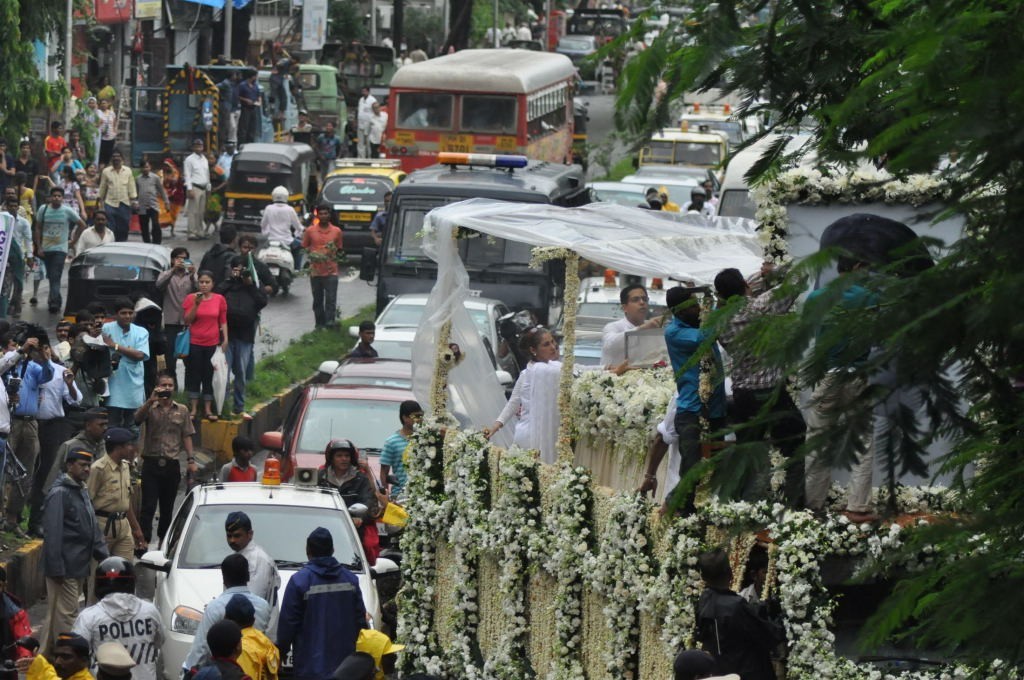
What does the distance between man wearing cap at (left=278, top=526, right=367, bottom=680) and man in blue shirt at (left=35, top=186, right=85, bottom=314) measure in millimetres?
13676

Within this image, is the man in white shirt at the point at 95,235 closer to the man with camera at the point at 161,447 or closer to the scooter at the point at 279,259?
the scooter at the point at 279,259

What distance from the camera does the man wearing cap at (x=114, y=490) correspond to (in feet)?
44.4

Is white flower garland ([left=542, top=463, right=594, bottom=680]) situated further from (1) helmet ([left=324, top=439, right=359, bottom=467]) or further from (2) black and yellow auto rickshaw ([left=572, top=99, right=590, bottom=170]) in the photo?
(2) black and yellow auto rickshaw ([left=572, top=99, right=590, bottom=170])

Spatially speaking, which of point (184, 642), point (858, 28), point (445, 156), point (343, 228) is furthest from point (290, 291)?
point (858, 28)

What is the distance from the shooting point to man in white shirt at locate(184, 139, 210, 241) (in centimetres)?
3094

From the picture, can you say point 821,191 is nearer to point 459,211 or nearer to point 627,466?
point 627,466

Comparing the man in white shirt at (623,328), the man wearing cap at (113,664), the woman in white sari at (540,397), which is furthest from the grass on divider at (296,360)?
the man wearing cap at (113,664)

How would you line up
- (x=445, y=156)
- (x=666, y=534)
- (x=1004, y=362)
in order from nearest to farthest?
1. (x=1004, y=362)
2. (x=666, y=534)
3. (x=445, y=156)

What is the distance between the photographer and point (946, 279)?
451 cm

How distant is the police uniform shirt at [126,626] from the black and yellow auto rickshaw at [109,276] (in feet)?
35.0

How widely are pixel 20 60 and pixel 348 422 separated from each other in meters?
6.12

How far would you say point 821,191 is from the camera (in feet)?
33.8

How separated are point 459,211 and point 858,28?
6973 millimetres

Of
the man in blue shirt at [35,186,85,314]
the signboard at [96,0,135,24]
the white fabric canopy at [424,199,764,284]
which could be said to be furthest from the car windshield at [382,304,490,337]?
the signboard at [96,0,135,24]
